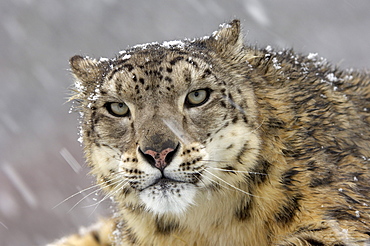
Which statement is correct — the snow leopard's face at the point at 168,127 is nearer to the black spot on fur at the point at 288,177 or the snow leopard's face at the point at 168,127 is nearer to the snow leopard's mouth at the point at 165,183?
the snow leopard's mouth at the point at 165,183

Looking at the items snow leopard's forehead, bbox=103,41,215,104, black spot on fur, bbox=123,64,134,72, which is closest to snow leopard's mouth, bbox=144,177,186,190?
snow leopard's forehead, bbox=103,41,215,104

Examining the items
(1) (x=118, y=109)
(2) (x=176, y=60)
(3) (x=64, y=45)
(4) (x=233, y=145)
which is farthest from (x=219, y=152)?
(3) (x=64, y=45)

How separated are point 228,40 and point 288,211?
6.11ft

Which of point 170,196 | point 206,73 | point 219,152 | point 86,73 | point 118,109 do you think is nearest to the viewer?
point 170,196

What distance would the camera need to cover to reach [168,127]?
486 centimetres

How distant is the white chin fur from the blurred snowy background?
33.1 feet

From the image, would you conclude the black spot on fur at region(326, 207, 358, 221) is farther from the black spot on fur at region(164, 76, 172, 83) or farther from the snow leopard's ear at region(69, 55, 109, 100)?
the snow leopard's ear at region(69, 55, 109, 100)

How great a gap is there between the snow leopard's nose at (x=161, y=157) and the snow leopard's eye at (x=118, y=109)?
31.3 inches

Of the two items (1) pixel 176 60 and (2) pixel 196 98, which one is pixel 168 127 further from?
(1) pixel 176 60

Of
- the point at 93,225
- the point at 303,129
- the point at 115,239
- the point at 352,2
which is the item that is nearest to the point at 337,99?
the point at 303,129

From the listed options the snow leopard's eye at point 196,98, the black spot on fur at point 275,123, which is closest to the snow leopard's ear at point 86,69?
the snow leopard's eye at point 196,98

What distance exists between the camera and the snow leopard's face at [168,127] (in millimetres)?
4730

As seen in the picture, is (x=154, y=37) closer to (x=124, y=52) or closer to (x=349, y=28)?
(x=349, y=28)

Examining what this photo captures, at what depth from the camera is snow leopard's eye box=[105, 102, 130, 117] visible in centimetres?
534
